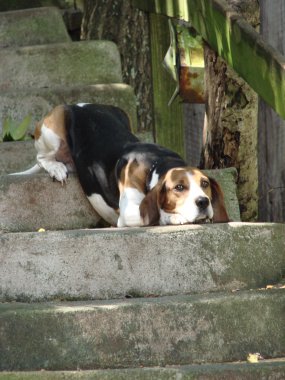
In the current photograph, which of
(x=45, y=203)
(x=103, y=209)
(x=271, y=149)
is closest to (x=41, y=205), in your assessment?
(x=45, y=203)

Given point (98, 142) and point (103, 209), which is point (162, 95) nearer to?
point (98, 142)

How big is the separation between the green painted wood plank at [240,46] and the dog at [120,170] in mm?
595

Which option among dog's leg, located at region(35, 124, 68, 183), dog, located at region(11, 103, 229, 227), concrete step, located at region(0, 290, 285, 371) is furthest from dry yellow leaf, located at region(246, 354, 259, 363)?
dog's leg, located at region(35, 124, 68, 183)

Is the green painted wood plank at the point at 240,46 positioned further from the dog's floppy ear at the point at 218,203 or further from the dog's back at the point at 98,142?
the dog's back at the point at 98,142

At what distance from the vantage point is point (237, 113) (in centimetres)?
580

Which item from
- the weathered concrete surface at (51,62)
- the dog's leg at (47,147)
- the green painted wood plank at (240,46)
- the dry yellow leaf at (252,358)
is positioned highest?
the green painted wood plank at (240,46)

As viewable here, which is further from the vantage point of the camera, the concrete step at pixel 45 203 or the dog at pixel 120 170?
the concrete step at pixel 45 203

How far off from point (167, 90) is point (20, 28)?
1218 millimetres

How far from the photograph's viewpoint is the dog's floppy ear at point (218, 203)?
5414mm

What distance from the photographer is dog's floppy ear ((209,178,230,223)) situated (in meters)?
5.41

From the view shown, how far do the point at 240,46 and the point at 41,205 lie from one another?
136cm

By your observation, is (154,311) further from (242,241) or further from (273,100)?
(273,100)

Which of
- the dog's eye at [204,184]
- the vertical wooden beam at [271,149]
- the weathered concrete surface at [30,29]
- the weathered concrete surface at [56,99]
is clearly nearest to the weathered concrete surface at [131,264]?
the dog's eye at [204,184]

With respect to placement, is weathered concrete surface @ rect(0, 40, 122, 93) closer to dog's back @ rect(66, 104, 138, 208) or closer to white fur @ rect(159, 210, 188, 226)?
dog's back @ rect(66, 104, 138, 208)
